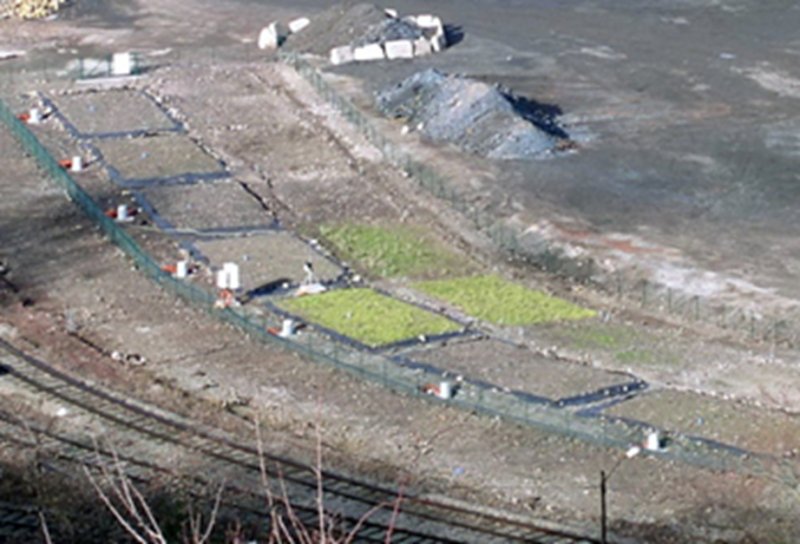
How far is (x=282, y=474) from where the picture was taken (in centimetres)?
3884

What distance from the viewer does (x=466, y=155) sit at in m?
61.8

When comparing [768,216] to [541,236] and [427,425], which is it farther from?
[427,425]

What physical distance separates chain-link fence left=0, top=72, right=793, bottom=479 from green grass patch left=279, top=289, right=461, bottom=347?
78 centimetres

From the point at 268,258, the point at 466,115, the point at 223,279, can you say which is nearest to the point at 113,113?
the point at 466,115

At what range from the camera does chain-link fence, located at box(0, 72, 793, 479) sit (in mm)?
39438

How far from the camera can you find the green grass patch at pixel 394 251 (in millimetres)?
52219

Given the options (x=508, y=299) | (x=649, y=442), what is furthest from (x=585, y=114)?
(x=649, y=442)


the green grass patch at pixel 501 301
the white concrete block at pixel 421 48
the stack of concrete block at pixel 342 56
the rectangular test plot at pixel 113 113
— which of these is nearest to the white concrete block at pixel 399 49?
the white concrete block at pixel 421 48

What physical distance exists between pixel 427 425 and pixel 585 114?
2715 cm

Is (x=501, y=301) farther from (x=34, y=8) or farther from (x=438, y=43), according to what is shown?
(x=34, y=8)

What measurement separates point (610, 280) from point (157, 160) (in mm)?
18454

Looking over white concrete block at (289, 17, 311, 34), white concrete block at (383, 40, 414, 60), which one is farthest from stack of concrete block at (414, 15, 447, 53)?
white concrete block at (289, 17, 311, 34)

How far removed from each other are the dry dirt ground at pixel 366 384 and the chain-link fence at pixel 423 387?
38cm

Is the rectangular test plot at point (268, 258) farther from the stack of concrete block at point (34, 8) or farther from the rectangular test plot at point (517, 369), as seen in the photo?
the stack of concrete block at point (34, 8)
